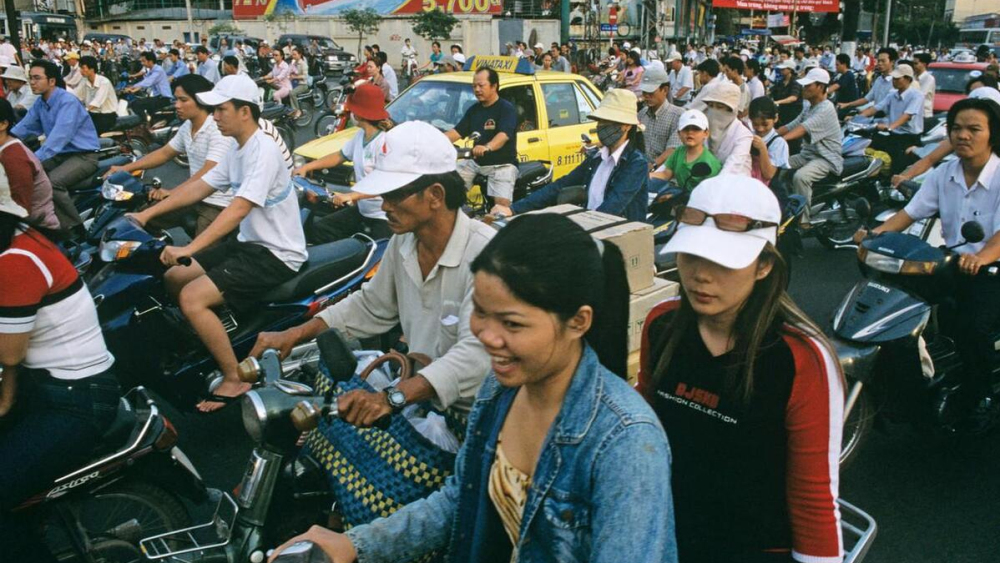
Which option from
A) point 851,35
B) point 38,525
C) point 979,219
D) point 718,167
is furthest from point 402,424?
point 851,35

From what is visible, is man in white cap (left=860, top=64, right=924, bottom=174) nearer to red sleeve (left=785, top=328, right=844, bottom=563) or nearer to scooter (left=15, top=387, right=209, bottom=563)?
red sleeve (left=785, top=328, right=844, bottom=563)

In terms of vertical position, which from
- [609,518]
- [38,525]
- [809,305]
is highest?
[609,518]

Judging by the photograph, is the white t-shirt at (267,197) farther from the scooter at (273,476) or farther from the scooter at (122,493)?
Result: the scooter at (273,476)

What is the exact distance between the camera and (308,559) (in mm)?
1782

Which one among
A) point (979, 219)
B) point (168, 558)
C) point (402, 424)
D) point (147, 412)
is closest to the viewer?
point (402, 424)

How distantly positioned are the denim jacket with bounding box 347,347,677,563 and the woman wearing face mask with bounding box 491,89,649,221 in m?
3.17

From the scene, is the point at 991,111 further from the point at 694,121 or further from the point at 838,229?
the point at 838,229

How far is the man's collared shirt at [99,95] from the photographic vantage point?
11.5 m

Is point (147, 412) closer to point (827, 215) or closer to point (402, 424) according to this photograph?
point (402, 424)

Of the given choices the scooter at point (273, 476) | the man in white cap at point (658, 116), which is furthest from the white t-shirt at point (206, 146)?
the man in white cap at point (658, 116)

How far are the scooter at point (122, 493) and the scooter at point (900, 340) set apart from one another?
9.49ft

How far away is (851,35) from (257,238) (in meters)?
39.0

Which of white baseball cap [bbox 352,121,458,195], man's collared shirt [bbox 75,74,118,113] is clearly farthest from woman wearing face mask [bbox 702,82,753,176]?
man's collared shirt [bbox 75,74,118,113]

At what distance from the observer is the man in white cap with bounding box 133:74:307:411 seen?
4.20 metres
